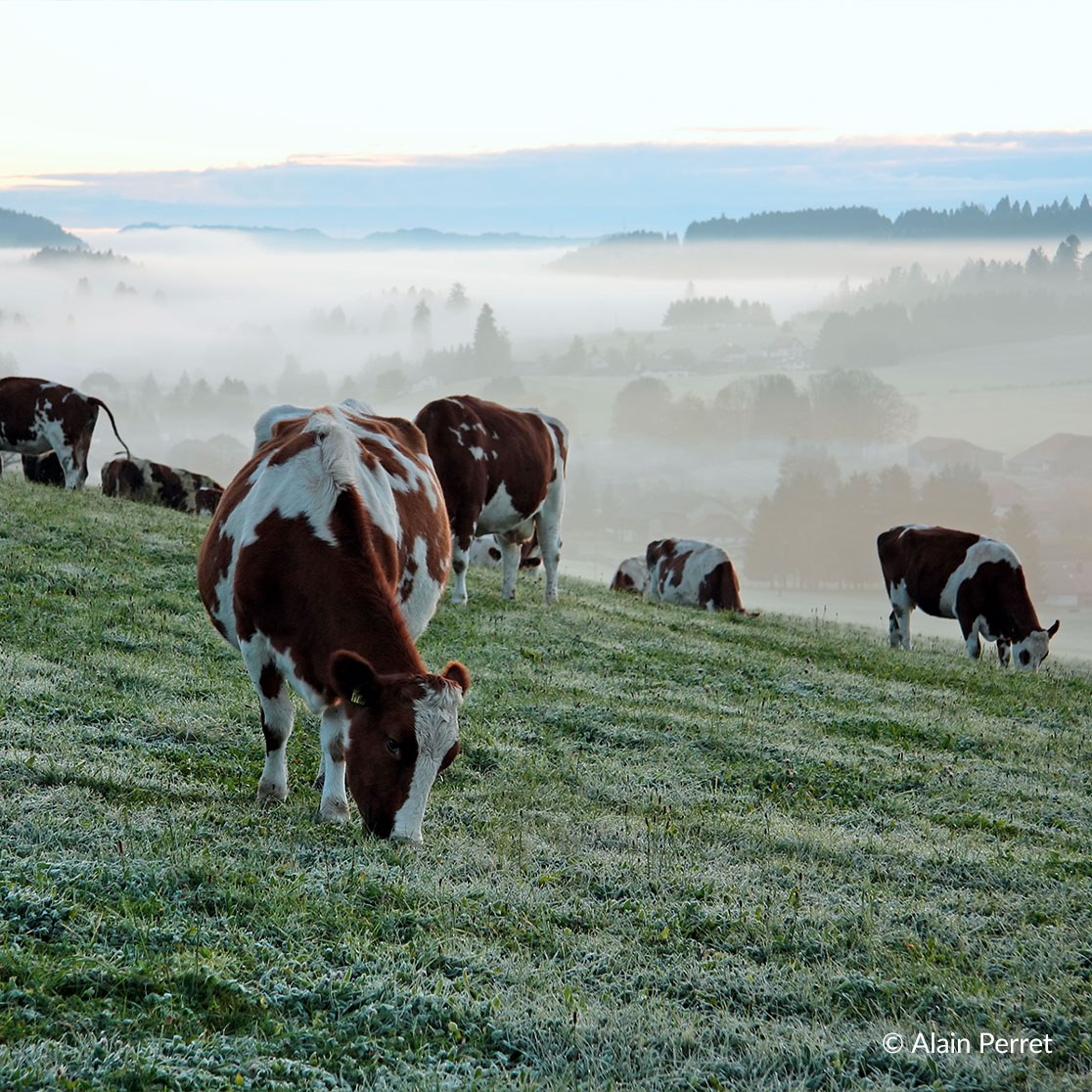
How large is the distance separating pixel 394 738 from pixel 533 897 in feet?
3.95

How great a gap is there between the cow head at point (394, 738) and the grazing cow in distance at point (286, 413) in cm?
399

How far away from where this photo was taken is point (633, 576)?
34.8 meters

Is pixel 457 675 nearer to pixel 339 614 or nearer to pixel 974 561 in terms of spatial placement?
pixel 339 614

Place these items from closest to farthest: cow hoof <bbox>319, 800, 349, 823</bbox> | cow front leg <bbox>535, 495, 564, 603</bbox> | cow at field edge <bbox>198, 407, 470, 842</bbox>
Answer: cow at field edge <bbox>198, 407, 470, 842</bbox>
cow hoof <bbox>319, 800, 349, 823</bbox>
cow front leg <bbox>535, 495, 564, 603</bbox>

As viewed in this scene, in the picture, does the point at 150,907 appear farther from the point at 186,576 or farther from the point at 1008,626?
the point at 1008,626

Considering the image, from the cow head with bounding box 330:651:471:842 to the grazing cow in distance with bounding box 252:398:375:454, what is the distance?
13.1 feet

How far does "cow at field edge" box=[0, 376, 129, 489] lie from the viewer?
26188 millimetres

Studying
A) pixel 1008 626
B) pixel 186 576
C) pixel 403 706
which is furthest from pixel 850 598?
pixel 403 706

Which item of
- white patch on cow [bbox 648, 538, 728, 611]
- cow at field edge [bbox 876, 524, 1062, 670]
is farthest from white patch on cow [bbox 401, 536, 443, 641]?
white patch on cow [bbox 648, 538, 728, 611]

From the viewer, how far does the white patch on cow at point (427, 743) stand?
6.85 meters

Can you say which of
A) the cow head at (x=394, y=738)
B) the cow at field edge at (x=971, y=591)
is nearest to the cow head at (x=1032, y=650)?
the cow at field edge at (x=971, y=591)

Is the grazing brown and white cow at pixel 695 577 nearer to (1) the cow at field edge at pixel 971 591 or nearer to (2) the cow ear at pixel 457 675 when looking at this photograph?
(1) the cow at field edge at pixel 971 591

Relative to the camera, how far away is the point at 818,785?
1038cm

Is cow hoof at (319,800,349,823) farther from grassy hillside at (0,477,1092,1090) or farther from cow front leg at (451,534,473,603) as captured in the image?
cow front leg at (451,534,473,603)
